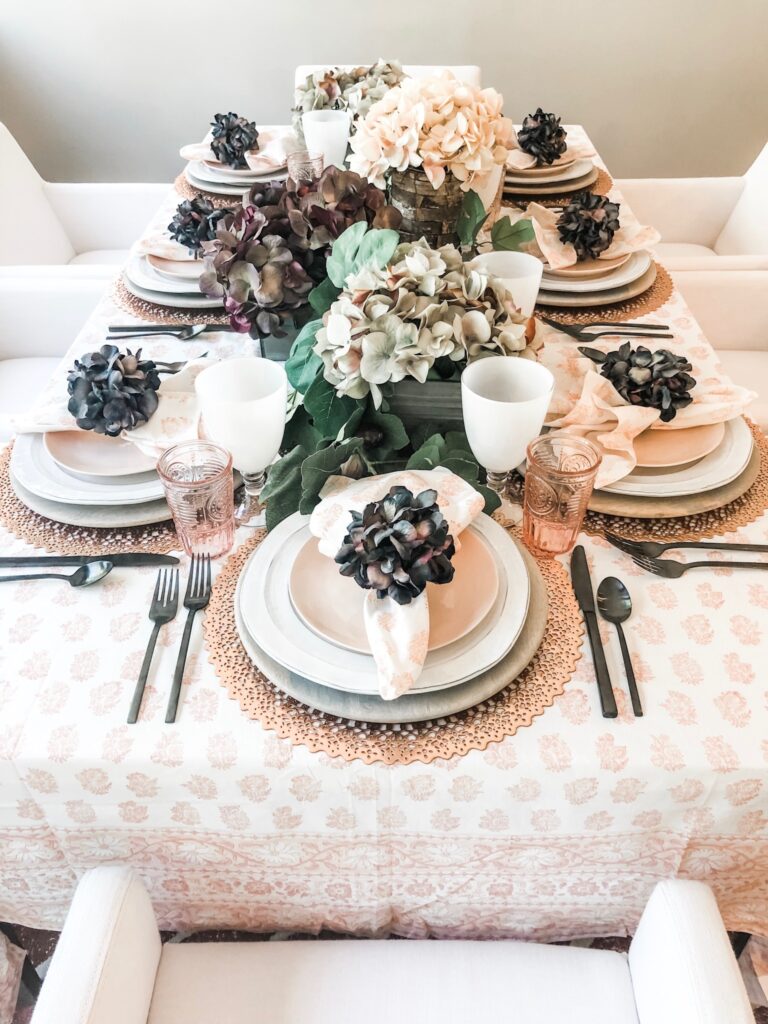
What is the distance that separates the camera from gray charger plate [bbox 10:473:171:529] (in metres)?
0.86

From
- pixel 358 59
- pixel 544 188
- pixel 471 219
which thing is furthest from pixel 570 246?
pixel 358 59

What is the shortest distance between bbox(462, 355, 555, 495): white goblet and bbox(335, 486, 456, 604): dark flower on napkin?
16 centimetres

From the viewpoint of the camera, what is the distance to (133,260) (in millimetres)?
1361

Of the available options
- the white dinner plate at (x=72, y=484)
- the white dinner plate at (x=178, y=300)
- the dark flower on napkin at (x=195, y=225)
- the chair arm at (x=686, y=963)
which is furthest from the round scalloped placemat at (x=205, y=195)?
the chair arm at (x=686, y=963)

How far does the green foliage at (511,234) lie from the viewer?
3.55 ft

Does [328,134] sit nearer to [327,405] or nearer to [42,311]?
[42,311]

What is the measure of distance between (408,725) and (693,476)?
468 mm

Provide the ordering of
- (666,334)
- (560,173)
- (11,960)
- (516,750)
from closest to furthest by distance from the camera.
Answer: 1. (516,750)
2. (11,960)
3. (666,334)
4. (560,173)

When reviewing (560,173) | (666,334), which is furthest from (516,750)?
(560,173)

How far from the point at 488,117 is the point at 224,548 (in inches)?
29.2

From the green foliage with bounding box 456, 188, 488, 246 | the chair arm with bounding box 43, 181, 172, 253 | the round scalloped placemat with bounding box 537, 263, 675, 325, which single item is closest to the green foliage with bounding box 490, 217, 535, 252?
the green foliage with bounding box 456, 188, 488, 246

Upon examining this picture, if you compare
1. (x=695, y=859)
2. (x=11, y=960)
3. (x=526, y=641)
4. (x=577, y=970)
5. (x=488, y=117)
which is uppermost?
(x=488, y=117)

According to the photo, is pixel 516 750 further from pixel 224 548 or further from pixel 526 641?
pixel 224 548

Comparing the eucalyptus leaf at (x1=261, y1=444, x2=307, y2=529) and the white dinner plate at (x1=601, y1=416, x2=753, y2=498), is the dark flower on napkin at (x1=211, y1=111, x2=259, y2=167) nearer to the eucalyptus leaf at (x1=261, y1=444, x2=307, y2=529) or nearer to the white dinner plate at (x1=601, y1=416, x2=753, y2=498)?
the eucalyptus leaf at (x1=261, y1=444, x2=307, y2=529)
